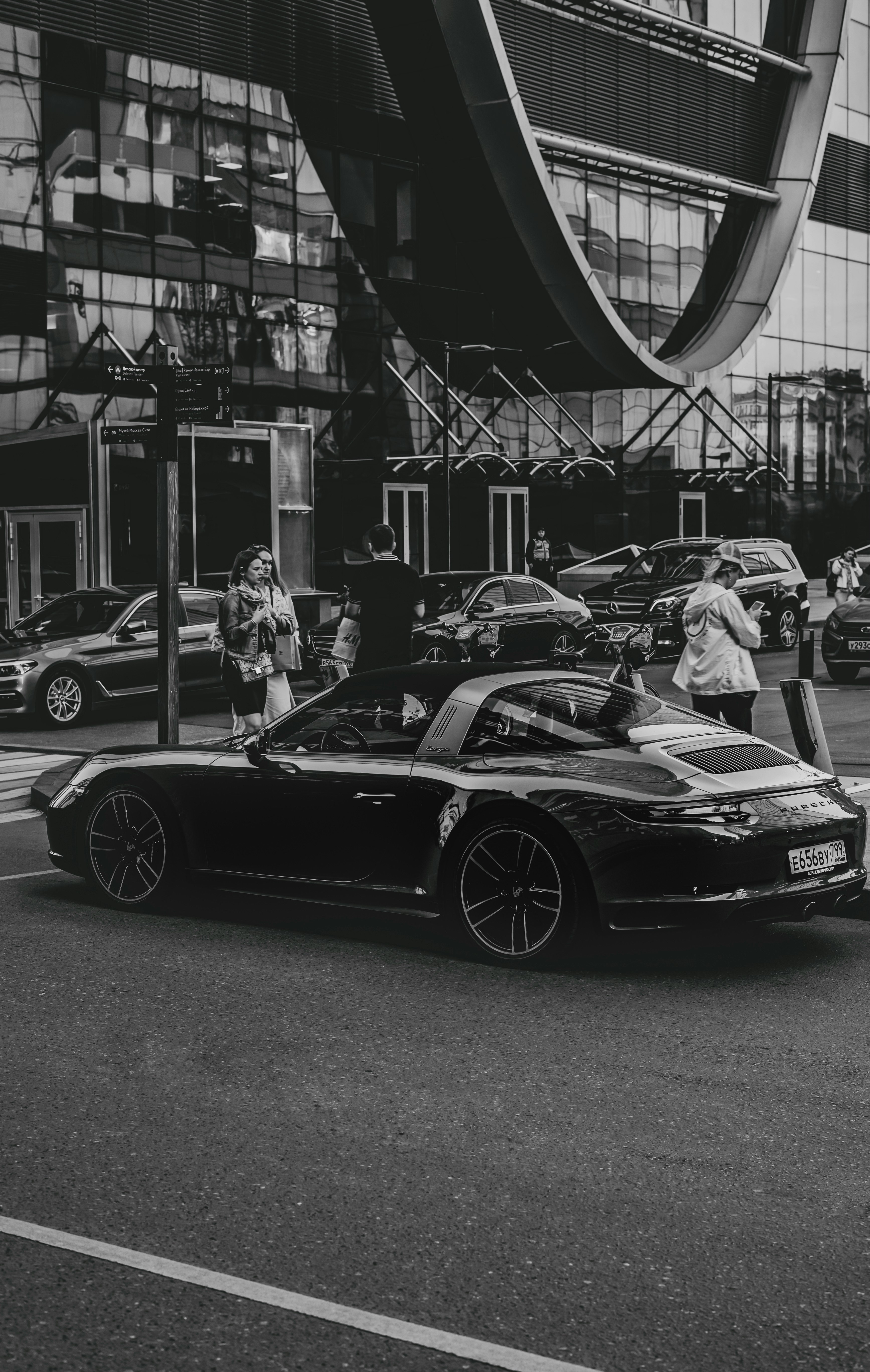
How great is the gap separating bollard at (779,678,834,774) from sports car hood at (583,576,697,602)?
16.0 metres

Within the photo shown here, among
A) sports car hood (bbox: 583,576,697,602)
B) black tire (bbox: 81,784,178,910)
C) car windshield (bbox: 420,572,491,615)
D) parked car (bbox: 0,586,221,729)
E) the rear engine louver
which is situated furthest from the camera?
sports car hood (bbox: 583,576,697,602)

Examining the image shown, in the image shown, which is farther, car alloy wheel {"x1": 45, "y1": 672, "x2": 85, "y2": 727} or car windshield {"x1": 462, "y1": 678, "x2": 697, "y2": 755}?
car alloy wheel {"x1": 45, "y1": 672, "x2": 85, "y2": 727}

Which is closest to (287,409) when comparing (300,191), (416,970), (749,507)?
(300,191)

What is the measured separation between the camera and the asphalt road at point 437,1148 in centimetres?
362

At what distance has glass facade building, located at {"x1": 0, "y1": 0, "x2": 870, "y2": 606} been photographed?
30062 mm

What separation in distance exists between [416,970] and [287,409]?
1151 inches

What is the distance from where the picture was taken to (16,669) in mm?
17781

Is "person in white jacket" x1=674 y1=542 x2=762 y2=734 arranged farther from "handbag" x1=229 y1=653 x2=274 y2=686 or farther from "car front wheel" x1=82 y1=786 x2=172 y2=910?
"car front wheel" x1=82 y1=786 x2=172 y2=910

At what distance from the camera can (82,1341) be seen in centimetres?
354

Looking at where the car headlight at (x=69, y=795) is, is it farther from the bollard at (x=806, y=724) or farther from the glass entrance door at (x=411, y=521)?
the glass entrance door at (x=411, y=521)

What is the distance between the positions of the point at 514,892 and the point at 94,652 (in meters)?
12.3

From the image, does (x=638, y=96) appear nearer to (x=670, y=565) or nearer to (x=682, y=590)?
(x=670, y=565)

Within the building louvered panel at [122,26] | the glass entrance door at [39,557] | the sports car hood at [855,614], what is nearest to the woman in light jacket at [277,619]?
the sports car hood at [855,614]

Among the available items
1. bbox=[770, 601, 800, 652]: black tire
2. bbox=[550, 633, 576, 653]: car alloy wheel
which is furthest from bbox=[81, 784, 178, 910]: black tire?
bbox=[770, 601, 800, 652]: black tire
